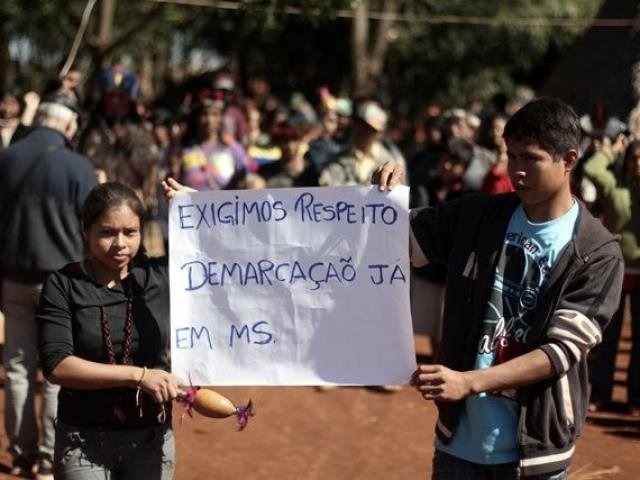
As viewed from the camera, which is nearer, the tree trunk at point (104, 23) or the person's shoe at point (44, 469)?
the person's shoe at point (44, 469)

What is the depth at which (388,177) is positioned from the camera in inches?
154

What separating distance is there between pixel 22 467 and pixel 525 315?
3.92 metres

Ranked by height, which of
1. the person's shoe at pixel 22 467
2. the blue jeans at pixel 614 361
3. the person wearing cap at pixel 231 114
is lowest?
the person's shoe at pixel 22 467

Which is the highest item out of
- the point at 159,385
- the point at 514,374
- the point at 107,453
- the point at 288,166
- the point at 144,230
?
the point at 288,166

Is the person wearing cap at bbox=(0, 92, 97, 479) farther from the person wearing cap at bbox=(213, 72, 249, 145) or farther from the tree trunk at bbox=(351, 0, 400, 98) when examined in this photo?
the tree trunk at bbox=(351, 0, 400, 98)

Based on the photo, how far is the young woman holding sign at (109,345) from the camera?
13.0 feet

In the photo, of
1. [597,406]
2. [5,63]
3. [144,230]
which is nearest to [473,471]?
[144,230]

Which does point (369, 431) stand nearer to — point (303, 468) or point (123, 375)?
point (303, 468)

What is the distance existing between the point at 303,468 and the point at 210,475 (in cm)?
57

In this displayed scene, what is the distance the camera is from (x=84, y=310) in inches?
157

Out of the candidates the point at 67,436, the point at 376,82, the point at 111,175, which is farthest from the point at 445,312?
the point at 376,82

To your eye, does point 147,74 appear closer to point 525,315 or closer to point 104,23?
point 104,23

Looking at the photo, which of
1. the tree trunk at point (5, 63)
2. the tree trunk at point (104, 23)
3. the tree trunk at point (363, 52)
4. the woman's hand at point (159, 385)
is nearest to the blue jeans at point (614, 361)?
the woman's hand at point (159, 385)

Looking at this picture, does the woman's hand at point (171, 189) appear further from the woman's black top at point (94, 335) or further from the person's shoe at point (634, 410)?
the person's shoe at point (634, 410)
